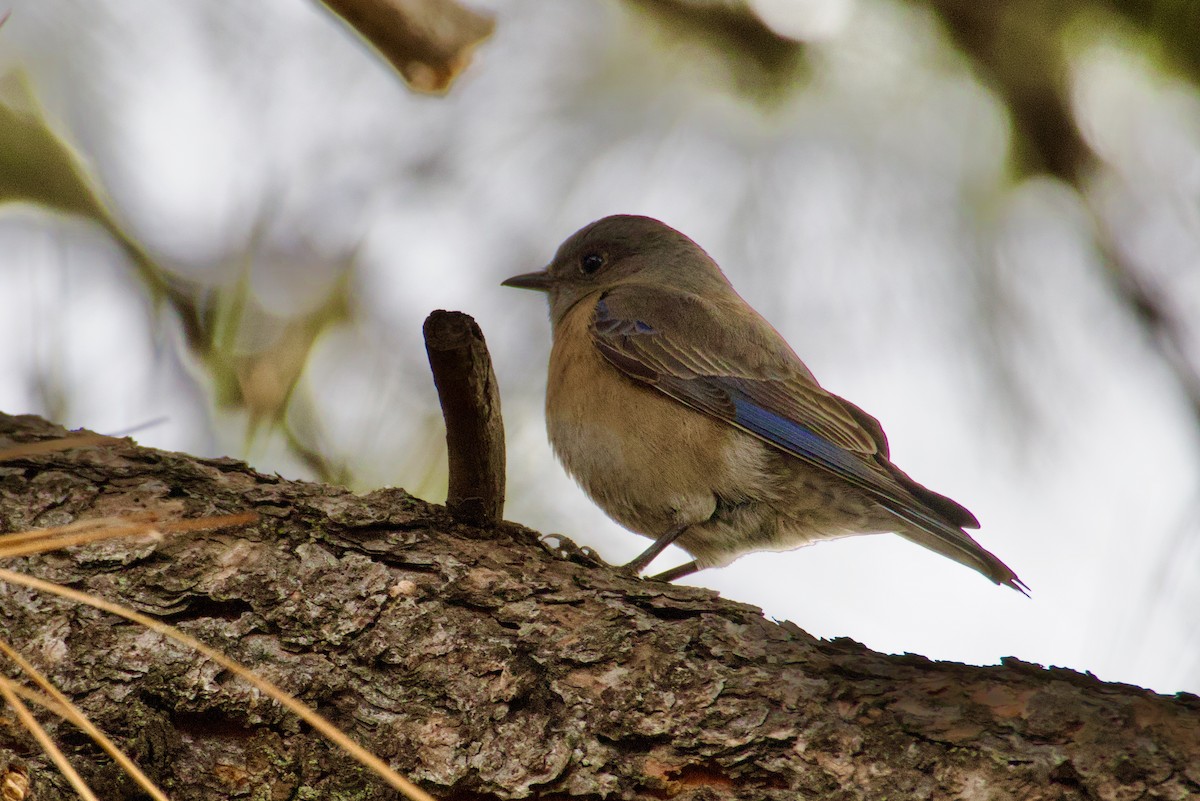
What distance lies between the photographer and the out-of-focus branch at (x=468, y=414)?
210cm

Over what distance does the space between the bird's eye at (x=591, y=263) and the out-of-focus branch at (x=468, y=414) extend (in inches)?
81.3

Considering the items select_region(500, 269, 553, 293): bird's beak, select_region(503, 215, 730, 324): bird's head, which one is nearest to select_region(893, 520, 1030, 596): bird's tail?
select_region(503, 215, 730, 324): bird's head

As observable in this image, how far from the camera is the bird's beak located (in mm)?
3658

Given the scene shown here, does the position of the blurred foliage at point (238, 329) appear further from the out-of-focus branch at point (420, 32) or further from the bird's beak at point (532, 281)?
the out-of-focus branch at point (420, 32)

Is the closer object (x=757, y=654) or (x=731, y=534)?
(x=757, y=654)

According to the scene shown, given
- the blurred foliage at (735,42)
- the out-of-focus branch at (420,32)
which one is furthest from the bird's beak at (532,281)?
the blurred foliage at (735,42)

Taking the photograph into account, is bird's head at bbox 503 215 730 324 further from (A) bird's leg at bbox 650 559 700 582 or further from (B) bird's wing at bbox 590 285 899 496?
(A) bird's leg at bbox 650 559 700 582

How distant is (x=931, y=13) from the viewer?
2770 millimetres

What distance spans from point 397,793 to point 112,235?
2018 mm

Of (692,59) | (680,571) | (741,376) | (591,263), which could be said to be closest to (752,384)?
(741,376)

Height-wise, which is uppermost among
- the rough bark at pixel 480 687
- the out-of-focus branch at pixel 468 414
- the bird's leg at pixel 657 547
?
the bird's leg at pixel 657 547

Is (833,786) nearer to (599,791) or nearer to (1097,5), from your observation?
(599,791)

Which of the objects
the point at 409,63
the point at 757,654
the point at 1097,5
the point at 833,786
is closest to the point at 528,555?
the point at 757,654

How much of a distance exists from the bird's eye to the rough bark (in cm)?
222
